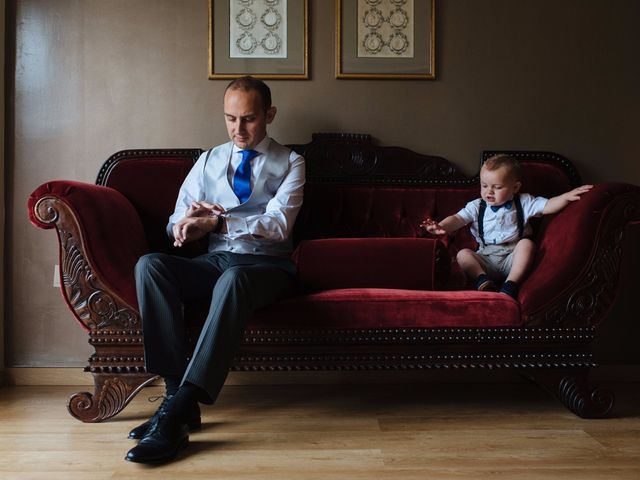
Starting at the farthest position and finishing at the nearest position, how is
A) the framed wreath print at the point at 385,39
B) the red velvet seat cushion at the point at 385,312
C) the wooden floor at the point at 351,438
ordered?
1. the framed wreath print at the point at 385,39
2. the red velvet seat cushion at the point at 385,312
3. the wooden floor at the point at 351,438

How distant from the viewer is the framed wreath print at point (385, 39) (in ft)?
8.85

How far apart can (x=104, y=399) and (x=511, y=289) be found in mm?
1430

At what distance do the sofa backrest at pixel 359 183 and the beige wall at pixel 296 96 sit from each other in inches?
3.9

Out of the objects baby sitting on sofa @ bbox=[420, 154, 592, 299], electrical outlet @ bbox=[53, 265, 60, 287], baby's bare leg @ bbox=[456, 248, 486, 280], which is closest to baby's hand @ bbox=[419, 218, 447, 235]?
baby sitting on sofa @ bbox=[420, 154, 592, 299]

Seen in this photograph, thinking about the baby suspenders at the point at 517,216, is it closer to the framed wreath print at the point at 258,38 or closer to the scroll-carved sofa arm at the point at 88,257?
the framed wreath print at the point at 258,38

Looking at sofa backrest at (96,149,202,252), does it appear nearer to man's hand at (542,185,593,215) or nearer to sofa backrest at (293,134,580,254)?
sofa backrest at (293,134,580,254)

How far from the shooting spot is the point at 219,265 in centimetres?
208

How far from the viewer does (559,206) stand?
225 centimetres

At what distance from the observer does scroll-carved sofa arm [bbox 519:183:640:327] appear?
1.99 metres

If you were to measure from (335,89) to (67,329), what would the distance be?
5.31 ft

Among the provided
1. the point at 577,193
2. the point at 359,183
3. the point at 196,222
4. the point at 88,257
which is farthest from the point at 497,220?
the point at 88,257

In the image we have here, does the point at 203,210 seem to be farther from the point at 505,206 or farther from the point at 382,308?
the point at 505,206

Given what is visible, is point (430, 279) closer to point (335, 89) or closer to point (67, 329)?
point (335, 89)

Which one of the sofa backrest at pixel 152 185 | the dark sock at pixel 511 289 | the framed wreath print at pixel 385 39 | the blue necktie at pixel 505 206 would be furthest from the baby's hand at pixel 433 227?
the sofa backrest at pixel 152 185
